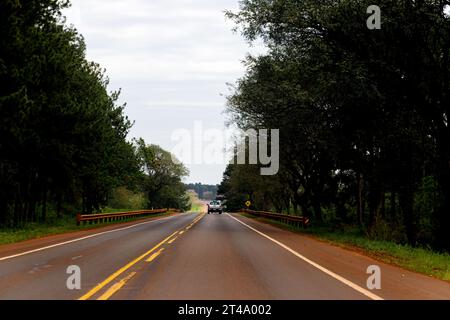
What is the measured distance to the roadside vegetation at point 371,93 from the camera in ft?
58.9

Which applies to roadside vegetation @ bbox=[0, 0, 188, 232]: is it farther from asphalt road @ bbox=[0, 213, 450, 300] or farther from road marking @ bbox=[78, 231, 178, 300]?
road marking @ bbox=[78, 231, 178, 300]

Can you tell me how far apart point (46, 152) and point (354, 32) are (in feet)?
65.2

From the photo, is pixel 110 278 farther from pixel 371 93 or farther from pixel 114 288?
pixel 371 93

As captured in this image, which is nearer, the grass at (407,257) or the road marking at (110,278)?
the road marking at (110,278)

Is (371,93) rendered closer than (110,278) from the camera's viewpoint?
No

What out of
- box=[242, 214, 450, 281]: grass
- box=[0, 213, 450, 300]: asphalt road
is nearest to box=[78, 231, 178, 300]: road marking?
box=[0, 213, 450, 300]: asphalt road

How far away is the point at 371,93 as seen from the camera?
19.7 metres

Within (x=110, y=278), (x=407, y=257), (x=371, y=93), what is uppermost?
(x=371, y=93)

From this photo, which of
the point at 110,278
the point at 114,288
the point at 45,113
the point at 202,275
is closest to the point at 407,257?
the point at 202,275

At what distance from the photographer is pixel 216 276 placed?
1016 cm

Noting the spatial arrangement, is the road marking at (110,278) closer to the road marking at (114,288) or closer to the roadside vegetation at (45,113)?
the road marking at (114,288)

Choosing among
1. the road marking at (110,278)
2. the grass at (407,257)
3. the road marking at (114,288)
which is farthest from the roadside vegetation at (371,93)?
the road marking at (114,288)

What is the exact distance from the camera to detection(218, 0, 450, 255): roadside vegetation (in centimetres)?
1795
